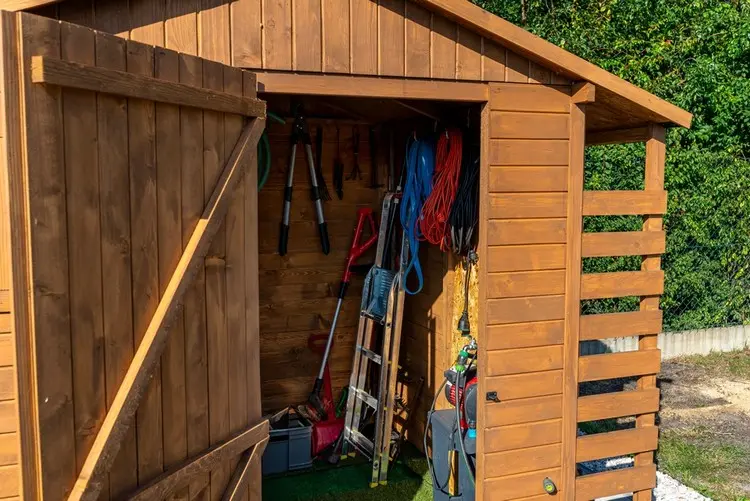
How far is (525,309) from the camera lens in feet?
12.4

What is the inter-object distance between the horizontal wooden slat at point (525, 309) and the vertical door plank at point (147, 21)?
198cm

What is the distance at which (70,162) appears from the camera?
6.71 feet

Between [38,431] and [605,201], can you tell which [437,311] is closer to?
[605,201]

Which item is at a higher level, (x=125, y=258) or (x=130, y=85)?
(x=130, y=85)

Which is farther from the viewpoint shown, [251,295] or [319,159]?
[319,159]

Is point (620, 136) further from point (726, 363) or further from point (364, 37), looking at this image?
point (726, 363)

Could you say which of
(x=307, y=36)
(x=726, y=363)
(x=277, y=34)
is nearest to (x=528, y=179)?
(x=307, y=36)

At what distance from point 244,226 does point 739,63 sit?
858cm

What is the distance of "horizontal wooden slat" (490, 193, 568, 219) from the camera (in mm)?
3672

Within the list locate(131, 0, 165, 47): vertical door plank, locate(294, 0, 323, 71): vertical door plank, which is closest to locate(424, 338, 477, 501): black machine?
locate(294, 0, 323, 71): vertical door plank

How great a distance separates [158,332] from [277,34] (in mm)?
1487

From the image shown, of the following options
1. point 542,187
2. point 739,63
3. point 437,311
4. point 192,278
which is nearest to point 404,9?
point 542,187

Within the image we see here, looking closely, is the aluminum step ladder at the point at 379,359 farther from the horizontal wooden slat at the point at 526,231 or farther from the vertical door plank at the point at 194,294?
the vertical door plank at the point at 194,294

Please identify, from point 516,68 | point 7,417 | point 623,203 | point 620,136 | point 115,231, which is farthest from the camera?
point 620,136
